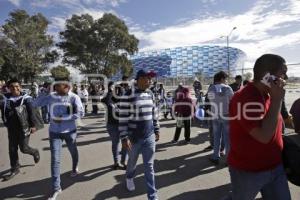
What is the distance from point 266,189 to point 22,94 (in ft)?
16.7

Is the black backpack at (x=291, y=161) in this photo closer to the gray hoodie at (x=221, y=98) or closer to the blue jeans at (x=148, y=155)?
the blue jeans at (x=148, y=155)

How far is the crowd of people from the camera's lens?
101 inches

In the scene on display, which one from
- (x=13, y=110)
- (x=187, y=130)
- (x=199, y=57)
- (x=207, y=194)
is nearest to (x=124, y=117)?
(x=207, y=194)

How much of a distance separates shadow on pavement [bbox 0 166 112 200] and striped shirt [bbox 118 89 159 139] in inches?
68.7

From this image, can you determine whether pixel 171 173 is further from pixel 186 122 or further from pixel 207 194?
pixel 186 122

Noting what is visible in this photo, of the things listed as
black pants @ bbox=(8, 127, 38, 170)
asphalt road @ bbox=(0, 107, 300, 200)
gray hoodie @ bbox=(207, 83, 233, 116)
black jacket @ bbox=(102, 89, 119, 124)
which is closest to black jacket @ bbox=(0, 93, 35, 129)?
black pants @ bbox=(8, 127, 38, 170)

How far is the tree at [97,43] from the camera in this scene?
128ft

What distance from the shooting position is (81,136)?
11.0 meters

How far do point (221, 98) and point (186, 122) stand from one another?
7.83ft

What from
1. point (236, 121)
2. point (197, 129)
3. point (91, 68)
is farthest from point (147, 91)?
point (91, 68)

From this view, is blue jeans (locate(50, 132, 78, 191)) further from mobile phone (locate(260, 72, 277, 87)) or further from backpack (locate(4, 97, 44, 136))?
mobile phone (locate(260, 72, 277, 87))

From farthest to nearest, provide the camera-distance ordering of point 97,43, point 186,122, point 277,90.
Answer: point 97,43 < point 186,122 < point 277,90

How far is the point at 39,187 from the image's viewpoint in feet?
18.6

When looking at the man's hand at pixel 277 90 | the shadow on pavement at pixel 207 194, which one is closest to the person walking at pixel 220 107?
the shadow on pavement at pixel 207 194
